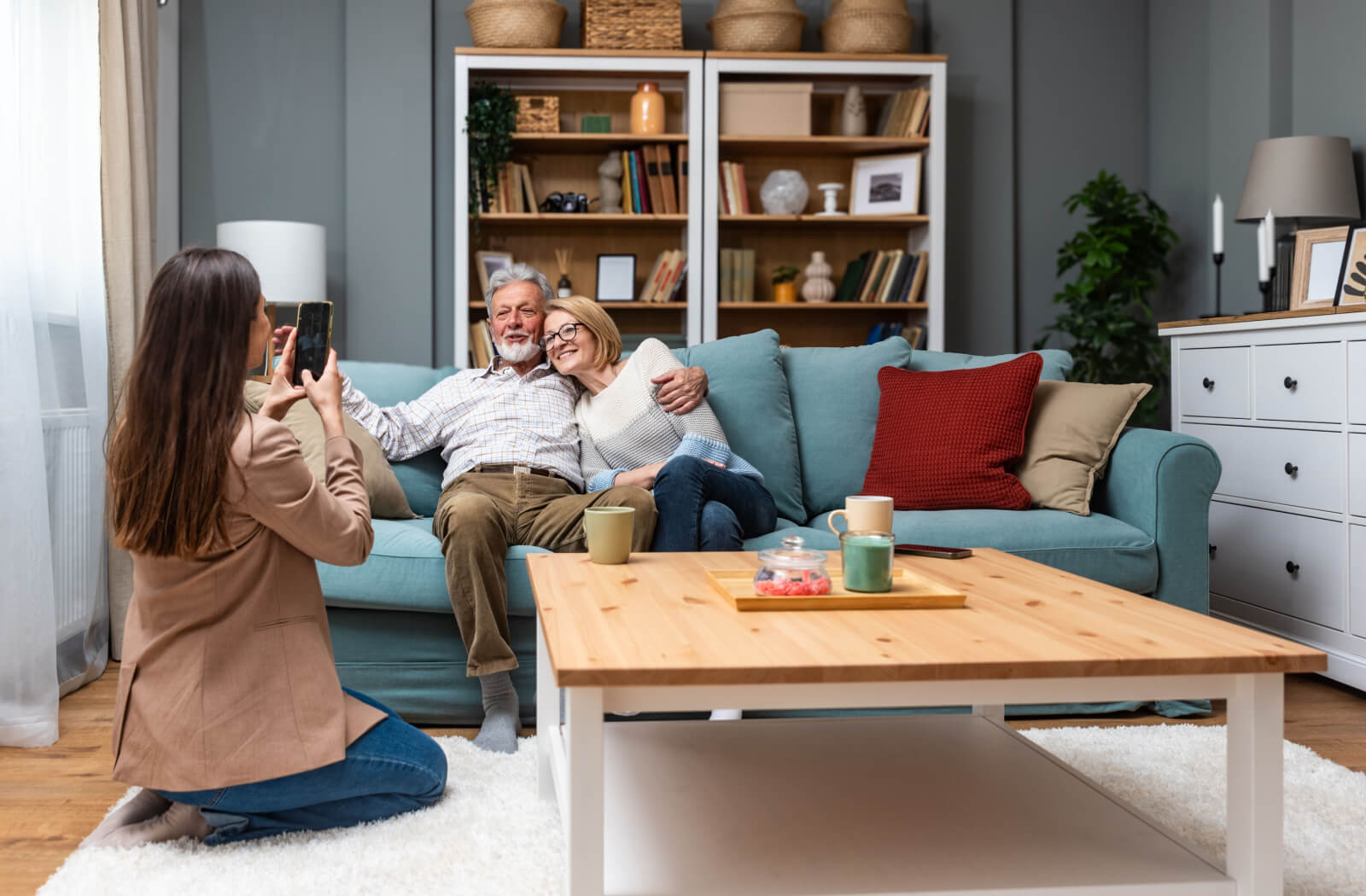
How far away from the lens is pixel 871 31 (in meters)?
4.30

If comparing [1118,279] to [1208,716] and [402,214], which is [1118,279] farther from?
[402,214]

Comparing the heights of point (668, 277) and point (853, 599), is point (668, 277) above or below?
above

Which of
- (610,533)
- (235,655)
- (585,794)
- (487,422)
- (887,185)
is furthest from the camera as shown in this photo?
(887,185)

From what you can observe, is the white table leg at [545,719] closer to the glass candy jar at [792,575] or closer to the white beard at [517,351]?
the glass candy jar at [792,575]

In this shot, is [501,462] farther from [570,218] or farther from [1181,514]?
[570,218]

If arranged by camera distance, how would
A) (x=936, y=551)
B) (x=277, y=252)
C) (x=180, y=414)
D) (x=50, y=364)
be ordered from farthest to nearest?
(x=277, y=252) < (x=50, y=364) < (x=936, y=551) < (x=180, y=414)

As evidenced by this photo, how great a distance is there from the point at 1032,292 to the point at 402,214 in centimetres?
271

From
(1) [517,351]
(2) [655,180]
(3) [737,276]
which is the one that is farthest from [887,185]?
(1) [517,351]

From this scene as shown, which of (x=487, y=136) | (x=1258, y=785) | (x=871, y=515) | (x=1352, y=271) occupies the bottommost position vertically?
(x=1258, y=785)

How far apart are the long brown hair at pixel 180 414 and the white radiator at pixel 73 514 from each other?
1324 millimetres

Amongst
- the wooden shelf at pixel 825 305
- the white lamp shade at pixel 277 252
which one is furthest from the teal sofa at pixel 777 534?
the wooden shelf at pixel 825 305

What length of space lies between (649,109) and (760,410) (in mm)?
1906

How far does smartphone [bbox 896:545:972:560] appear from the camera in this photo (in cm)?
195

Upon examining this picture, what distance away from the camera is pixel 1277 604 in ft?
9.58
